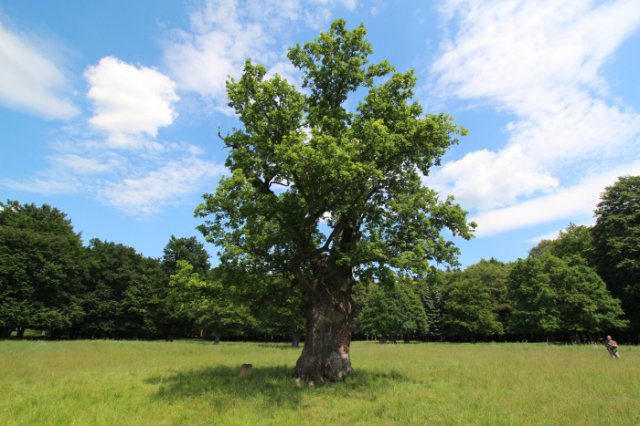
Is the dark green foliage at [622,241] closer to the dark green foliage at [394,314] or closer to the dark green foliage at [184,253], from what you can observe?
the dark green foliage at [394,314]

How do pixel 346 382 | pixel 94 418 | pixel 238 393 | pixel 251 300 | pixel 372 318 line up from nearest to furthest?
1. pixel 94 418
2. pixel 238 393
3. pixel 346 382
4. pixel 251 300
5. pixel 372 318

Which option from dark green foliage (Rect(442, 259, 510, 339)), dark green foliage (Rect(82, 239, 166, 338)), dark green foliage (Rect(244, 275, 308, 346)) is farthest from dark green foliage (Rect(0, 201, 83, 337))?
dark green foliage (Rect(442, 259, 510, 339))

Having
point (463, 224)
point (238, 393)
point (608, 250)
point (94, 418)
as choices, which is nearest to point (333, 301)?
point (238, 393)

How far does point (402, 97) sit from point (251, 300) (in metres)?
13.9

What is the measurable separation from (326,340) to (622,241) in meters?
48.6

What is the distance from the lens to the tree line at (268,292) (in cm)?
4859

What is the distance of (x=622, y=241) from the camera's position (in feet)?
159

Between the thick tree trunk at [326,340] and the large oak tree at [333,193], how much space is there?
51mm

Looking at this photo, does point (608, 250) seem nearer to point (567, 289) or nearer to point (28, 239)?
point (567, 289)

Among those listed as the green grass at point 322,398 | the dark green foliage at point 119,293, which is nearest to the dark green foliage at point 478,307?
the green grass at point 322,398

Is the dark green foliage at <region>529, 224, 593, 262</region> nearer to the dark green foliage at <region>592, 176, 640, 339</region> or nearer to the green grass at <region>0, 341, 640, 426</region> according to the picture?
the dark green foliage at <region>592, 176, 640, 339</region>

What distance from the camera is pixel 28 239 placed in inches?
2207

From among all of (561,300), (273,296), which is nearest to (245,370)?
(273,296)

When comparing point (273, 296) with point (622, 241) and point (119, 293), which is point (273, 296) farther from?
point (119, 293)
